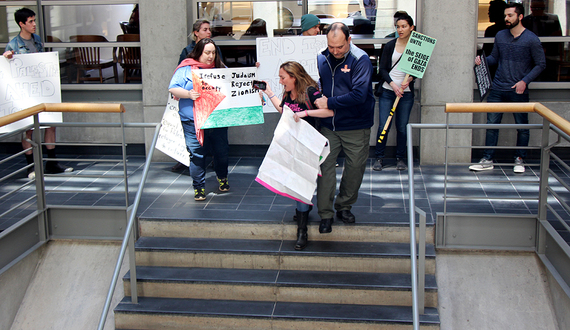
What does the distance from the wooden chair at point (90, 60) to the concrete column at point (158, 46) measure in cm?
78

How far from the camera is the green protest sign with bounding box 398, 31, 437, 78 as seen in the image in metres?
6.91

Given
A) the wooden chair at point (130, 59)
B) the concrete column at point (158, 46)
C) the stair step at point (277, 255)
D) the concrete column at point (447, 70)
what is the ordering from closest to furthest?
the stair step at point (277, 255), the concrete column at point (447, 70), the concrete column at point (158, 46), the wooden chair at point (130, 59)

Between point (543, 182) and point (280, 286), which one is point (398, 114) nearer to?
point (543, 182)

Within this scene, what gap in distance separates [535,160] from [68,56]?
6619 mm

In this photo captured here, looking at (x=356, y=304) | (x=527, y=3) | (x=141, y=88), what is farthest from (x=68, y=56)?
(x=527, y=3)

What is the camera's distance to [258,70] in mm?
6707

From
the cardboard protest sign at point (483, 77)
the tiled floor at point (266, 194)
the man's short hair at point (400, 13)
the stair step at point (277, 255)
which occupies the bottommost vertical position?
the stair step at point (277, 255)

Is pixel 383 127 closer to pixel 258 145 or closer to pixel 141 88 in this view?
pixel 258 145

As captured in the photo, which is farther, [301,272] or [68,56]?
[68,56]

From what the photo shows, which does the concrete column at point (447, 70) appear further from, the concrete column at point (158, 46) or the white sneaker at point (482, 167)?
the concrete column at point (158, 46)

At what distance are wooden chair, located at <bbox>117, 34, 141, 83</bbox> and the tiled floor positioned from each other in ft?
4.36

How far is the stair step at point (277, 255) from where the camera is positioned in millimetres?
5410

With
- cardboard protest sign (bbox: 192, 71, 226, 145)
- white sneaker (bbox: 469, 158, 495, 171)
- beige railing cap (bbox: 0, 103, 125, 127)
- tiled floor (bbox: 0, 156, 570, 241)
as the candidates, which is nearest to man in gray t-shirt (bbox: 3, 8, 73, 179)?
tiled floor (bbox: 0, 156, 570, 241)

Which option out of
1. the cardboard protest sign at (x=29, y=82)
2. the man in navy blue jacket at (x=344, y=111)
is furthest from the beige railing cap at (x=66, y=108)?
the man in navy blue jacket at (x=344, y=111)
